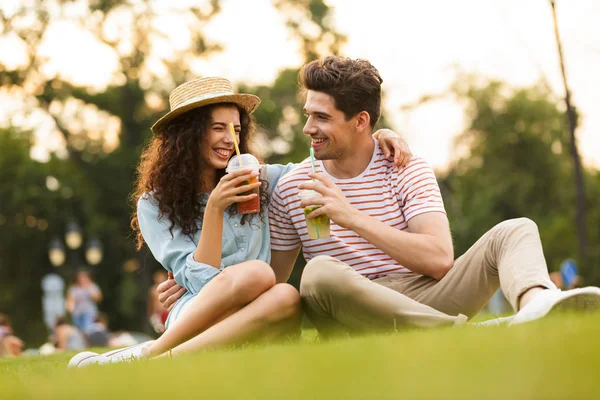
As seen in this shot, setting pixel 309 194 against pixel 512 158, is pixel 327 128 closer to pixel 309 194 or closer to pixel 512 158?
pixel 309 194

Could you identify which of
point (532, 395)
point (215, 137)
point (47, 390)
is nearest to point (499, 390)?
point (532, 395)

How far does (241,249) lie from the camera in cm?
530

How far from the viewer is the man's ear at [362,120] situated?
5.64 m

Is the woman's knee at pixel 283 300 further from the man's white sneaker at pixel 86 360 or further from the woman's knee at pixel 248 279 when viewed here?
the man's white sneaker at pixel 86 360

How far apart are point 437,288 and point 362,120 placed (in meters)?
1.29

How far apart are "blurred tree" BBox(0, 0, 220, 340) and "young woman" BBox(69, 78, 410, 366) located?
24.5 meters

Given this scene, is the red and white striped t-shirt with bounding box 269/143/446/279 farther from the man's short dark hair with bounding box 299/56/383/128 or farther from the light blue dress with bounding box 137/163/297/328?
the man's short dark hair with bounding box 299/56/383/128

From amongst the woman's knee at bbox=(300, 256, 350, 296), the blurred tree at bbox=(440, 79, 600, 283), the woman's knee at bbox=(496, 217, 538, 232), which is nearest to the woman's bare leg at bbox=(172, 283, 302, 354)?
the woman's knee at bbox=(300, 256, 350, 296)

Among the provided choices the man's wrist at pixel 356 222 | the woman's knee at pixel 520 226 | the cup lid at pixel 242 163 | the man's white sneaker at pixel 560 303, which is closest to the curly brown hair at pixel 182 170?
the cup lid at pixel 242 163

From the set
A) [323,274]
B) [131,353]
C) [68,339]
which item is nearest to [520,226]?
[323,274]

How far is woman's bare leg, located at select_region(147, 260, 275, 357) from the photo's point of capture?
454cm

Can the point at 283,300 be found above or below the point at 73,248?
above

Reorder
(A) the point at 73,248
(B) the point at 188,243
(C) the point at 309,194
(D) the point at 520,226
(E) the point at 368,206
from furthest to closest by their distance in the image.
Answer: (A) the point at 73,248
(E) the point at 368,206
(B) the point at 188,243
(C) the point at 309,194
(D) the point at 520,226

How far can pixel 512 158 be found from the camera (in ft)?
135
